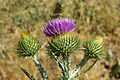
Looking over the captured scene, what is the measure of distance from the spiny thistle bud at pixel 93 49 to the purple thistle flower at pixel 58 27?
470 mm

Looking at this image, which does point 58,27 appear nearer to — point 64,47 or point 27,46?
point 64,47

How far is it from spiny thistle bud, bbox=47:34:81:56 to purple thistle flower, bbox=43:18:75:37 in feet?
0.33

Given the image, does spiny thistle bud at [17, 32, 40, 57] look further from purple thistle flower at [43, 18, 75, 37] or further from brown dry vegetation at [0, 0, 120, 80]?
brown dry vegetation at [0, 0, 120, 80]

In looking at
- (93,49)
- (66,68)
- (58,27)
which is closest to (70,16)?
(93,49)

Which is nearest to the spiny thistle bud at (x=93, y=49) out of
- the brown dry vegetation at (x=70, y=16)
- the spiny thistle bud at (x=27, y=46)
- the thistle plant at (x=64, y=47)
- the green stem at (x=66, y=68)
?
the thistle plant at (x=64, y=47)

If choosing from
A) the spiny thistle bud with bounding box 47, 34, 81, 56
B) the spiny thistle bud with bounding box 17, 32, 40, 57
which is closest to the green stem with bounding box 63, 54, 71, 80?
the spiny thistle bud with bounding box 47, 34, 81, 56

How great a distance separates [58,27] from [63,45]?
0.96ft

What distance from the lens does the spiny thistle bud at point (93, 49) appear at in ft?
8.17

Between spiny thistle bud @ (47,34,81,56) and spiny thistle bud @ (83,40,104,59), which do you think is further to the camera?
spiny thistle bud @ (83,40,104,59)

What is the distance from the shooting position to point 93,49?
2.49 m

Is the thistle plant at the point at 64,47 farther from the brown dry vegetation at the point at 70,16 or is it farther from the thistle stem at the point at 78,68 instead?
the brown dry vegetation at the point at 70,16

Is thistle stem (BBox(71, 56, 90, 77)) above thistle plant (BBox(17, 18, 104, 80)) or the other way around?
the other way around

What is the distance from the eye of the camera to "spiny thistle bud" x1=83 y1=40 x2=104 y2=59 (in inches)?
98.0

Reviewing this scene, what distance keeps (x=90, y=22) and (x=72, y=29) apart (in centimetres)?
428
